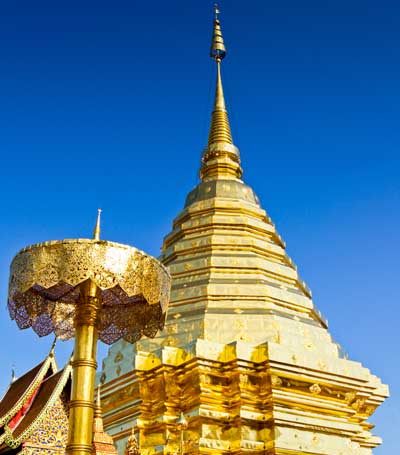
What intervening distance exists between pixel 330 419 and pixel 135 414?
3901 millimetres

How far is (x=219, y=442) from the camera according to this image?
13.0 metres

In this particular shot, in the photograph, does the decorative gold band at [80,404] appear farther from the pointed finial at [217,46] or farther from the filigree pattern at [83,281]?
the pointed finial at [217,46]

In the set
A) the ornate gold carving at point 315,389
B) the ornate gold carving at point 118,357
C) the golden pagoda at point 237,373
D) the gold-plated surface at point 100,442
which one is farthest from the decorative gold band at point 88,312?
the ornate gold carving at point 118,357

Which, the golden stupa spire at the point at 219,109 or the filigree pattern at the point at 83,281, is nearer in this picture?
the filigree pattern at the point at 83,281

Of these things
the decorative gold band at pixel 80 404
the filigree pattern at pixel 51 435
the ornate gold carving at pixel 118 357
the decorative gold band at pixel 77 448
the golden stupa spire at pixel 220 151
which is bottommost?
the decorative gold band at pixel 77 448

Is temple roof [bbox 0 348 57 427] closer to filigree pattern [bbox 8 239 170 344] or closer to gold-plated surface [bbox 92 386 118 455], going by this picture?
gold-plated surface [bbox 92 386 118 455]

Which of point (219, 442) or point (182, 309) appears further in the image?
point (182, 309)

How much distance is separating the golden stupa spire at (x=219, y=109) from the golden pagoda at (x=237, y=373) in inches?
172

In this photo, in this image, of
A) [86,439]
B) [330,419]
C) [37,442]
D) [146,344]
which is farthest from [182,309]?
[86,439]

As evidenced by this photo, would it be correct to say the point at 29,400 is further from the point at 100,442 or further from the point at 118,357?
the point at 118,357

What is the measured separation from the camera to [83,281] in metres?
5.79

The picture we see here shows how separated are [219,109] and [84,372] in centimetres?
1689

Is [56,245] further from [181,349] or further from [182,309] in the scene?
[182,309]

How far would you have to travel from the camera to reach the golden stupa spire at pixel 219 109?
821 inches
